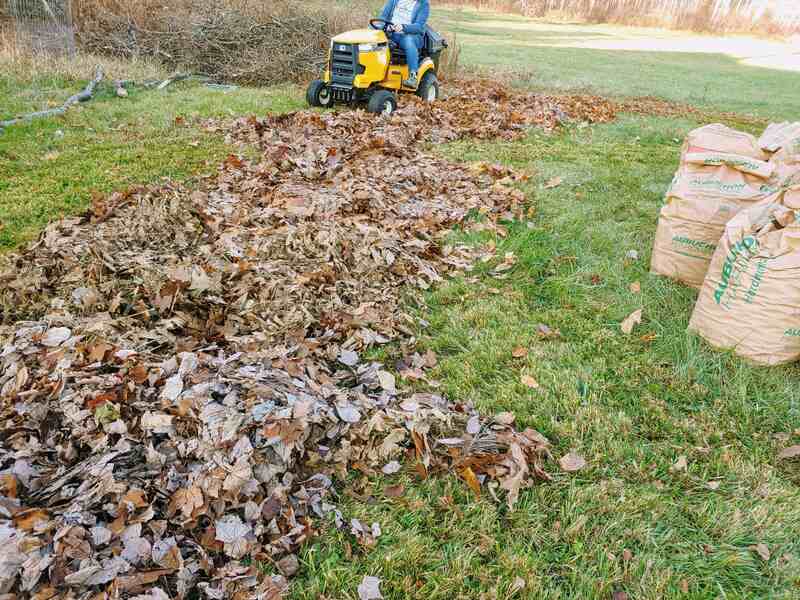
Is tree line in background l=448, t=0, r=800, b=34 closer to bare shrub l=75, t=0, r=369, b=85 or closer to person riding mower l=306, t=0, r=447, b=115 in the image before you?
bare shrub l=75, t=0, r=369, b=85

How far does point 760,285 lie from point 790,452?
3.17 ft

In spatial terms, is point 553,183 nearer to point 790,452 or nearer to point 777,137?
point 777,137

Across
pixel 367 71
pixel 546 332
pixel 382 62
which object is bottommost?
pixel 546 332

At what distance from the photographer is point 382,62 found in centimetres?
856

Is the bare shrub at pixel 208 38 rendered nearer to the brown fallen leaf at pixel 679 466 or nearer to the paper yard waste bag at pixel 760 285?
the paper yard waste bag at pixel 760 285

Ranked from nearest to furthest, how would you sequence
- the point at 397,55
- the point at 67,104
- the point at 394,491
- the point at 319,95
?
the point at 394,491 < the point at 67,104 < the point at 319,95 < the point at 397,55

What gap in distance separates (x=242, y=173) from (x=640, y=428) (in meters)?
4.66

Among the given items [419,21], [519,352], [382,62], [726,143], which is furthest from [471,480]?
[419,21]

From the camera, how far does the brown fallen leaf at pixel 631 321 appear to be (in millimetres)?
3631

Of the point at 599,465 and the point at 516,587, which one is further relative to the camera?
the point at 599,465

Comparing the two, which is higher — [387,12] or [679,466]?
[387,12]

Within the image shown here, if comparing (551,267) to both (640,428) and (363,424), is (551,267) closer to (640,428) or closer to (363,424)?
(640,428)

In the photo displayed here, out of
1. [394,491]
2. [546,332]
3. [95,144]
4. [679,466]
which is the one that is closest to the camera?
[394,491]

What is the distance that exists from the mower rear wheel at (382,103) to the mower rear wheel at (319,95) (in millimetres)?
941
